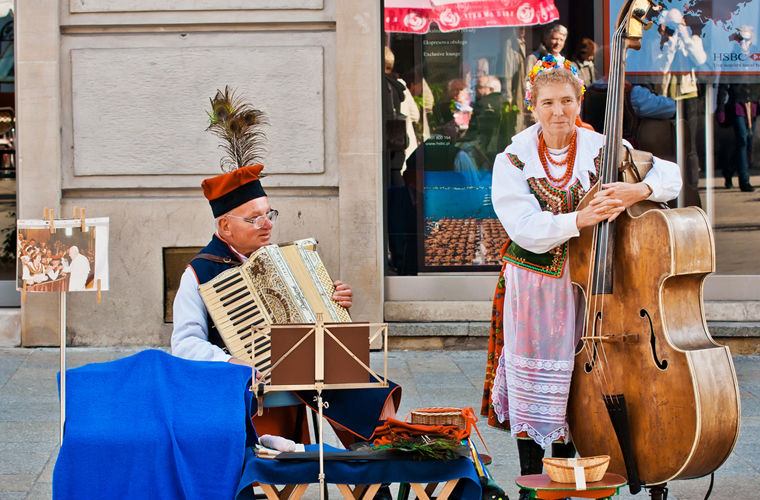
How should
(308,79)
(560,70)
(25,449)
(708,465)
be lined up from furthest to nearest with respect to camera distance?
(308,79) → (25,449) → (560,70) → (708,465)

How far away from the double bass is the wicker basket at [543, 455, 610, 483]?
0.17 m

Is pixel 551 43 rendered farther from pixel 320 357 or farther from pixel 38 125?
pixel 320 357

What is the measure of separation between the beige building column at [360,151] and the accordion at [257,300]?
3714 millimetres

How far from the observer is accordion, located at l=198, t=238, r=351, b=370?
3938mm

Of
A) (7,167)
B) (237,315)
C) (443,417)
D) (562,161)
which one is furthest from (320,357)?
(7,167)

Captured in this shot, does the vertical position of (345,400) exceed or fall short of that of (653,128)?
it falls short

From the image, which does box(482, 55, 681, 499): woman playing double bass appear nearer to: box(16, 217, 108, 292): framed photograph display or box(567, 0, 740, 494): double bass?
box(567, 0, 740, 494): double bass

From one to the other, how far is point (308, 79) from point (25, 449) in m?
3.73

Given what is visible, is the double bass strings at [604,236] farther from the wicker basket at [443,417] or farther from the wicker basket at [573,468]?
the wicker basket at [443,417]

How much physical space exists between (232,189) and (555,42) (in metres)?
4.57

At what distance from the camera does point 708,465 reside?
3.46 metres

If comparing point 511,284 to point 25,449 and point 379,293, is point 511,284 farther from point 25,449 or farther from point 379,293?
point 379,293

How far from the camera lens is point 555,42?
26.6 feet

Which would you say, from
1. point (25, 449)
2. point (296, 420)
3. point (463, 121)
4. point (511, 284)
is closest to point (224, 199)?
point (296, 420)
